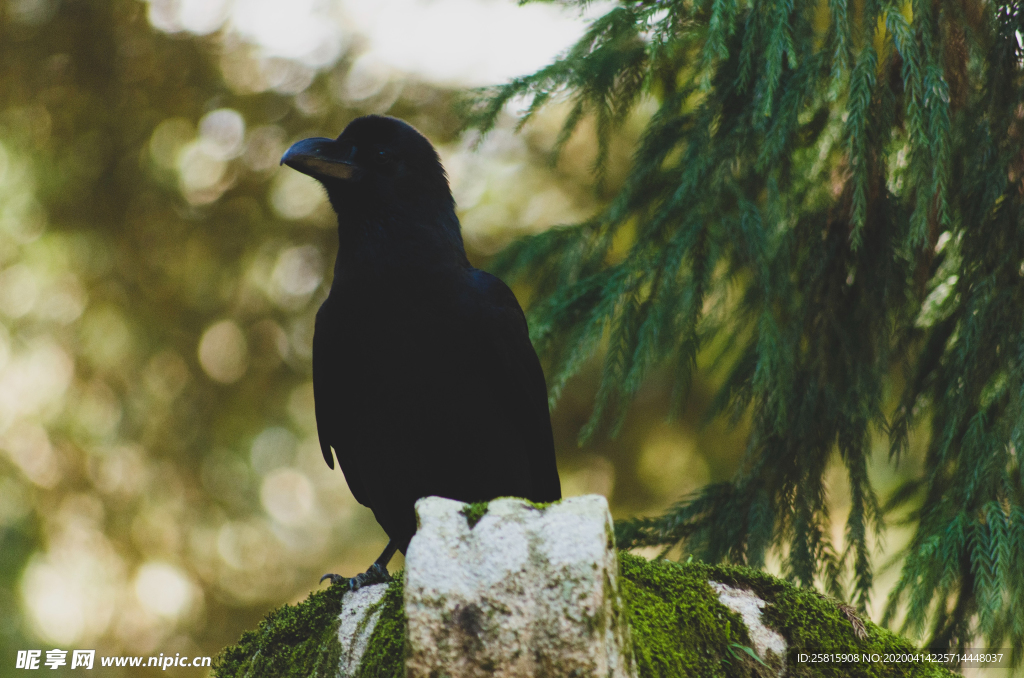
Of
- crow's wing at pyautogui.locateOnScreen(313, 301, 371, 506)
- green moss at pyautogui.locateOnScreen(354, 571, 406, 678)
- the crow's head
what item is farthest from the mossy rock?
the crow's head

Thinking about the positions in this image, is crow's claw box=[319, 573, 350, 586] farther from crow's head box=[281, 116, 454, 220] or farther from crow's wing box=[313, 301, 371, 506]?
crow's head box=[281, 116, 454, 220]

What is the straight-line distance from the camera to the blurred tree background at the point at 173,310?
17.4 ft

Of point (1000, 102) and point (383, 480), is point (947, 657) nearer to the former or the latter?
point (1000, 102)

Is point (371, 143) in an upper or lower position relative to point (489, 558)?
upper

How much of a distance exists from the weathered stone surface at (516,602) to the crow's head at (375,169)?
1.67 metres

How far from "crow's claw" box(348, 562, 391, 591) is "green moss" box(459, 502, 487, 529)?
692 mm

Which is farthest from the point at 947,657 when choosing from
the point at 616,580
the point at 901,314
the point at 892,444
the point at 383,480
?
the point at 383,480

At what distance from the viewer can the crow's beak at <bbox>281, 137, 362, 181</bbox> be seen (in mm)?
2992

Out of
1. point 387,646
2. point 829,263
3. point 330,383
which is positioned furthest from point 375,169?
point 387,646

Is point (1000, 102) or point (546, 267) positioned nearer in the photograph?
point (1000, 102)

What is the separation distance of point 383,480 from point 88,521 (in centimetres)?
372

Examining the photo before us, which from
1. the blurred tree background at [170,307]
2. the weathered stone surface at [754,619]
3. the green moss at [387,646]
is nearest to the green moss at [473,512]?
the green moss at [387,646]

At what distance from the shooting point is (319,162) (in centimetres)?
301

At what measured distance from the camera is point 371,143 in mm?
3090
